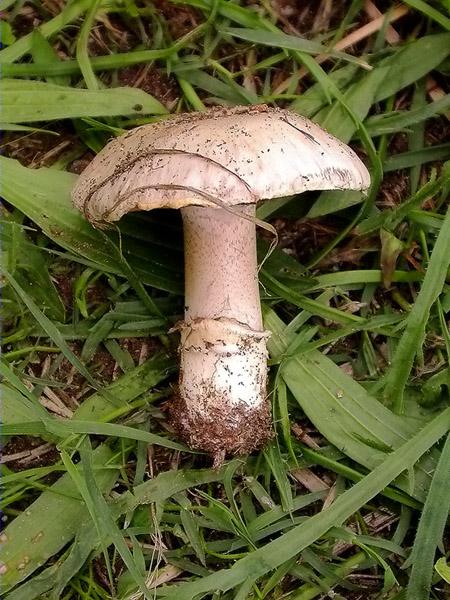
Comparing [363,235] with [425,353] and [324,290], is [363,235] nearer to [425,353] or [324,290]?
Result: [324,290]

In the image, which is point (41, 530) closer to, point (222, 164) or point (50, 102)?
point (222, 164)

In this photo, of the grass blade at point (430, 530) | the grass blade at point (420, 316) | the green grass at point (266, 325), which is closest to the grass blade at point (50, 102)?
the green grass at point (266, 325)

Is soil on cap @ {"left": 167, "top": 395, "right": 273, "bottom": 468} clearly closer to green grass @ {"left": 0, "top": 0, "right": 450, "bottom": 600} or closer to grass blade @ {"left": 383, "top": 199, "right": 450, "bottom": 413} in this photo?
green grass @ {"left": 0, "top": 0, "right": 450, "bottom": 600}

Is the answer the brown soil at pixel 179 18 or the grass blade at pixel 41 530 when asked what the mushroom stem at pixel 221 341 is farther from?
the brown soil at pixel 179 18

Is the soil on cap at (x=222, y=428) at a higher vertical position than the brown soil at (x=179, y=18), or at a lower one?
lower

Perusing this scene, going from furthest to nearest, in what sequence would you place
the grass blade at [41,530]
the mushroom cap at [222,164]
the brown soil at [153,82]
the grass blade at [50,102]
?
the brown soil at [153,82] < the grass blade at [50,102] < the grass blade at [41,530] < the mushroom cap at [222,164]

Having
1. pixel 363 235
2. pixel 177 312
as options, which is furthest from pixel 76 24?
pixel 363 235

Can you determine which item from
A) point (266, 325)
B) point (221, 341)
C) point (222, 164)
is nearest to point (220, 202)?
point (222, 164)

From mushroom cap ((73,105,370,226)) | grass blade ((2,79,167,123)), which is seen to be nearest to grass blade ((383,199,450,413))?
mushroom cap ((73,105,370,226))
